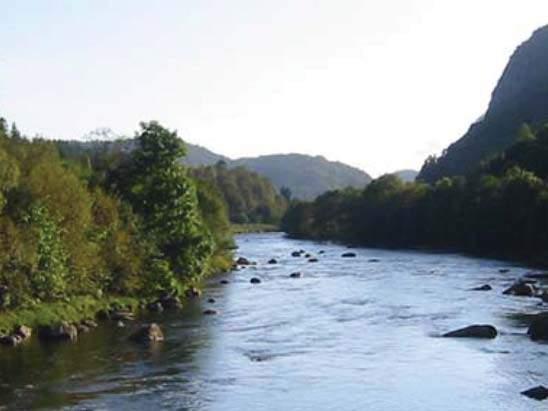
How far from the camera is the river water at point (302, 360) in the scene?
1625 inches

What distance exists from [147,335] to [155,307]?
1747cm

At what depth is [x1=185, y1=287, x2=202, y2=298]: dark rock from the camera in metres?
84.2

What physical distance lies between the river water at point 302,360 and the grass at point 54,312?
275cm

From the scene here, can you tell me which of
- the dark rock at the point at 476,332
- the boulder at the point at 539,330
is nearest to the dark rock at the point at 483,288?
the dark rock at the point at 476,332

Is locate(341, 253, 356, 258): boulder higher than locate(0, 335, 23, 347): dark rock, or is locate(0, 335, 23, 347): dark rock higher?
locate(341, 253, 356, 258): boulder

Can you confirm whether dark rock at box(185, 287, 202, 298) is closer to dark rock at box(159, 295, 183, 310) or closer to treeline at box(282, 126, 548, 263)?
dark rock at box(159, 295, 183, 310)

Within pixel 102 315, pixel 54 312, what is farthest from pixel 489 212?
pixel 54 312

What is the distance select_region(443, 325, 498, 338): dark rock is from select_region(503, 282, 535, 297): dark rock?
68.9 feet

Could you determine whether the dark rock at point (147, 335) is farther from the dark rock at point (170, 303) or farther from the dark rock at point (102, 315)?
the dark rock at point (170, 303)

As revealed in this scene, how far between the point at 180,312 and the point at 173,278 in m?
8.81

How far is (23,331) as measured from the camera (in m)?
57.9

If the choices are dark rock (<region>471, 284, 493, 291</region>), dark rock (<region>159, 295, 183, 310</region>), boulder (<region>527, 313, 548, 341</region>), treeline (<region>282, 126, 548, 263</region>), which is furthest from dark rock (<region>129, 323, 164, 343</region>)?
treeline (<region>282, 126, 548, 263</region>)

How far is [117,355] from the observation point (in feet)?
172

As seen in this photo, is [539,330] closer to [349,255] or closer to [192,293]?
[192,293]
